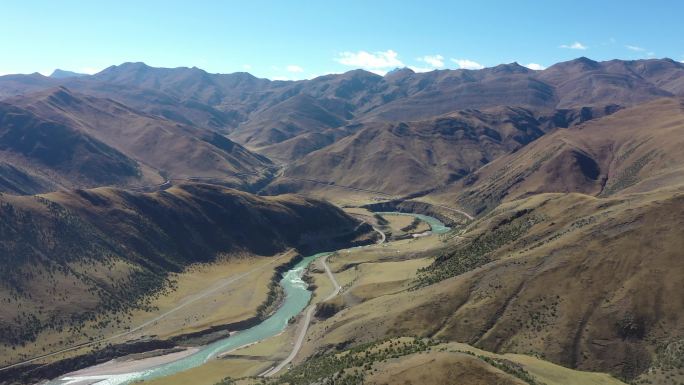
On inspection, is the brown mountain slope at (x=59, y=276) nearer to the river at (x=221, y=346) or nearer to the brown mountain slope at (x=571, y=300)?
the river at (x=221, y=346)

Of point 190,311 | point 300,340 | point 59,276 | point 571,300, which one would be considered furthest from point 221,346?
point 571,300

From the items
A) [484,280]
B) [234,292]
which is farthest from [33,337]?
[484,280]

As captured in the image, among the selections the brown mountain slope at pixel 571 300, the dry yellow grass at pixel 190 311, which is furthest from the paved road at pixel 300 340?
the dry yellow grass at pixel 190 311

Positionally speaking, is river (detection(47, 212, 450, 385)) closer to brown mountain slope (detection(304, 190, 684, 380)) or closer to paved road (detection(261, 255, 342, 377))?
paved road (detection(261, 255, 342, 377))

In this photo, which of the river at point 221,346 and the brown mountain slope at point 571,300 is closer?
the brown mountain slope at point 571,300

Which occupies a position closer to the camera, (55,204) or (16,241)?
(16,241)

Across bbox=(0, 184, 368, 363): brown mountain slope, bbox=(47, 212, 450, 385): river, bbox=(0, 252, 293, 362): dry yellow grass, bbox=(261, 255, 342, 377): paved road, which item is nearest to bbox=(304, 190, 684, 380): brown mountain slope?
bbox=(261, 255, 342, 377): paved road

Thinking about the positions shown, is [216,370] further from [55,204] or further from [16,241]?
[55,204]

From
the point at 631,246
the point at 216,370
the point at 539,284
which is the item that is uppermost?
the point at 631,246
